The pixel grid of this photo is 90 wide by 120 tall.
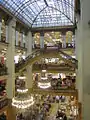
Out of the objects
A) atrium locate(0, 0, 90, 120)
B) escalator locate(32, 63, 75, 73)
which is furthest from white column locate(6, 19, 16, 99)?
escalator locate(32, 63, 75, 73)

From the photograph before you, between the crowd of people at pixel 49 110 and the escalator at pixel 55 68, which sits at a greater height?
the escalator at pixel 55 68

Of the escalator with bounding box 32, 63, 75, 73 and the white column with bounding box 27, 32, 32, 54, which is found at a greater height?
the white column with bounding box 27, 32, 32, 54

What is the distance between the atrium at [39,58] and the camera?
2080cm

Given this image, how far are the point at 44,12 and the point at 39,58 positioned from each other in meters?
8.41

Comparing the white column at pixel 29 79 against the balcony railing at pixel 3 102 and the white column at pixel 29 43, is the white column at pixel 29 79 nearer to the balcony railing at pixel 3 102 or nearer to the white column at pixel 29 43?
the white column at pixel 29 43

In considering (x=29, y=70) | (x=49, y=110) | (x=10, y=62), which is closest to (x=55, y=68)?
(x=29, y=70)

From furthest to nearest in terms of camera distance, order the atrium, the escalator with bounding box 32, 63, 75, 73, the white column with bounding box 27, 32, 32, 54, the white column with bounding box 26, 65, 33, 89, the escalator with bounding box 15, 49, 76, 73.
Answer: the white column with bounding box 27, 32, 32, 54 → the white column with bounding box 26, 65, 33, 89 → the escalator with bounding box 32, 63, 75, 73 → the escalator with bounding box 15, 49, 76, 73 → the atrium

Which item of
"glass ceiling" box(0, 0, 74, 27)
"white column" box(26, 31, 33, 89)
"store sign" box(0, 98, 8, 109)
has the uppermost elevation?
"glass ceiling" box(0, 0, 74, 27)

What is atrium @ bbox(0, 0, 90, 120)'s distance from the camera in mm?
20802

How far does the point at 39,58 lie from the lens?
24.8 metres

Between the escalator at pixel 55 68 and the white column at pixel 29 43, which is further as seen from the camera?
the white column at pixel 29 43

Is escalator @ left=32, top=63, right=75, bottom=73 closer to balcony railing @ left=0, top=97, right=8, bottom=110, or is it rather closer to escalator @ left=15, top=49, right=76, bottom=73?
escalator @ left=15, top=49, right=76, bottom=73

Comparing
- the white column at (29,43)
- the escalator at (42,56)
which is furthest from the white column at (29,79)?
the escalator at (42,56)

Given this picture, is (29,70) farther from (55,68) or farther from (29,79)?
(55,68)
